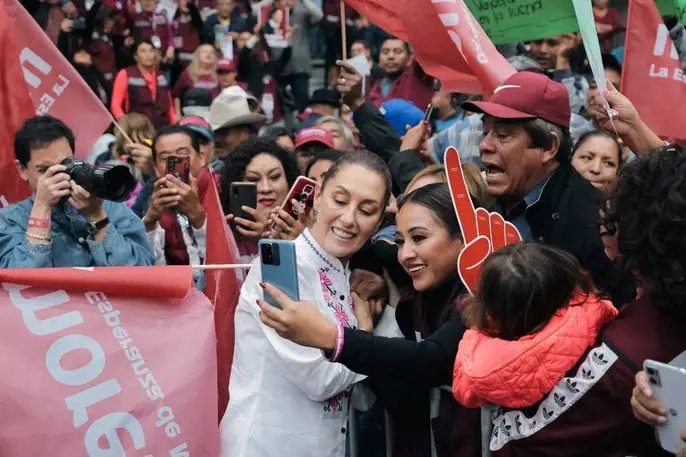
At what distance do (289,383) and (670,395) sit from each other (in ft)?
4.24

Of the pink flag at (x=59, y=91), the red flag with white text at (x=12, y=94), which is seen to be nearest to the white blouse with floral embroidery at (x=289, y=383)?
the red flag with white text at (x=12, y=94)

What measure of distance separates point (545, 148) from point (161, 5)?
11104 millimetres

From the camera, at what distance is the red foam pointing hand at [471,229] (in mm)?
2975

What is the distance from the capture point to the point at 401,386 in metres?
3.21

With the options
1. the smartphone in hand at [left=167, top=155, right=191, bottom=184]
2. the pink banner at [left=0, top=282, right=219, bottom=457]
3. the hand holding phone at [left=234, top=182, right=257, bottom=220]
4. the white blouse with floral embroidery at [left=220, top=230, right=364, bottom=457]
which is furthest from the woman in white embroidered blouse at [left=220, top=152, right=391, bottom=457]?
the smartphone in hand at [left=167, top=155, right=191, bottom=184]

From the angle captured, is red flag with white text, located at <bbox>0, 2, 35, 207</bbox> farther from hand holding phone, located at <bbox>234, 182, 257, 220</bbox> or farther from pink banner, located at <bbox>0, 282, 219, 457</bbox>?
pink banner, located at <bbox>0, 282, 219, 457</bbox>

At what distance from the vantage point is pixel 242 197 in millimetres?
4383

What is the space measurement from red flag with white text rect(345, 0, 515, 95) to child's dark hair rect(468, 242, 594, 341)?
1.83 metres

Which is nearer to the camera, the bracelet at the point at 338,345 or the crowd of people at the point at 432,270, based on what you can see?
the crowd of people at the point at 432,270

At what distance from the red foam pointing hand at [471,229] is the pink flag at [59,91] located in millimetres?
2483

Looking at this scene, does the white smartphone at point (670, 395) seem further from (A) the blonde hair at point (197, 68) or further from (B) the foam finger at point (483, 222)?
(A) the blonde hair at point (197, 68)

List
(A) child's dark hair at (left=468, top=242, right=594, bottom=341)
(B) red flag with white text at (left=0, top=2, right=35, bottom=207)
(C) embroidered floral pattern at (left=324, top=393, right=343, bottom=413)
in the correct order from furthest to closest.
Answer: (B) red flag with white text at (left=0, top=2, right=35, bottom=207)
(C) embroidered floral pattern at (left=324, top=393, right=343, bottom=413)
(A) child's dark hair at (left=468, top=242, right=594, bottom=341)

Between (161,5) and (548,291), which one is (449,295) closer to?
(548,291)

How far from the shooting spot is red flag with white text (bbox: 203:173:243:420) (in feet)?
12.3
